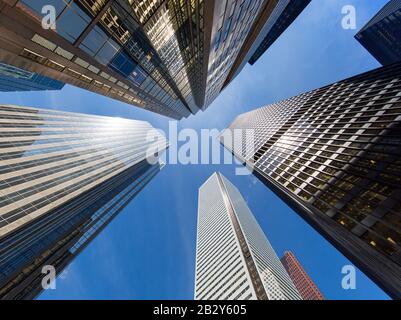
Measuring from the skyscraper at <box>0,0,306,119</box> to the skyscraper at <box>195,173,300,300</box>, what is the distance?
57.6 metres

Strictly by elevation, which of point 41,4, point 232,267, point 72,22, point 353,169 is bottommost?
point 232,267

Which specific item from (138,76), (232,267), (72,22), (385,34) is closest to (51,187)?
(138,76)

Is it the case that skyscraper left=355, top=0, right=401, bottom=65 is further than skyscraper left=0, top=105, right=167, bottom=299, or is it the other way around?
skyscraper left=355, top=0, right=401, bottom=65

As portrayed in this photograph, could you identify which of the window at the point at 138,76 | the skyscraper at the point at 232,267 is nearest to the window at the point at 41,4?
the window at the point at 138,76

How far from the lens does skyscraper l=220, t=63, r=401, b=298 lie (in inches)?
1042

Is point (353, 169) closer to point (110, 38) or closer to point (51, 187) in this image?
point (110, 38)

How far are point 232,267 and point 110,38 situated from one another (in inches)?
3030

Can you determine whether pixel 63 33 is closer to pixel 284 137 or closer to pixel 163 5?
pixel 163 5

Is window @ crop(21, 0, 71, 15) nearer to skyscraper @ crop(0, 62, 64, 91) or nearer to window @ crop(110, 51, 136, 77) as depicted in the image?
window @ crop(110, 51, 136, 77)

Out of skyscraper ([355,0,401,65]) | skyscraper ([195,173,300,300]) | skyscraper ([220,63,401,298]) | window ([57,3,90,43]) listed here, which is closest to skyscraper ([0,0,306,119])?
window ([57,3,90,43])

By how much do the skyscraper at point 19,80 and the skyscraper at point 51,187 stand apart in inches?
558

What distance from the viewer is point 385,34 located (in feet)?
371

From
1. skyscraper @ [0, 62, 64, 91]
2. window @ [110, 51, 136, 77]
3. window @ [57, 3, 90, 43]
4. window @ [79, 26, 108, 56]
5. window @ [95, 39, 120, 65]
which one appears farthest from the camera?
skyscraper @ [0, 62, 64, 91]
